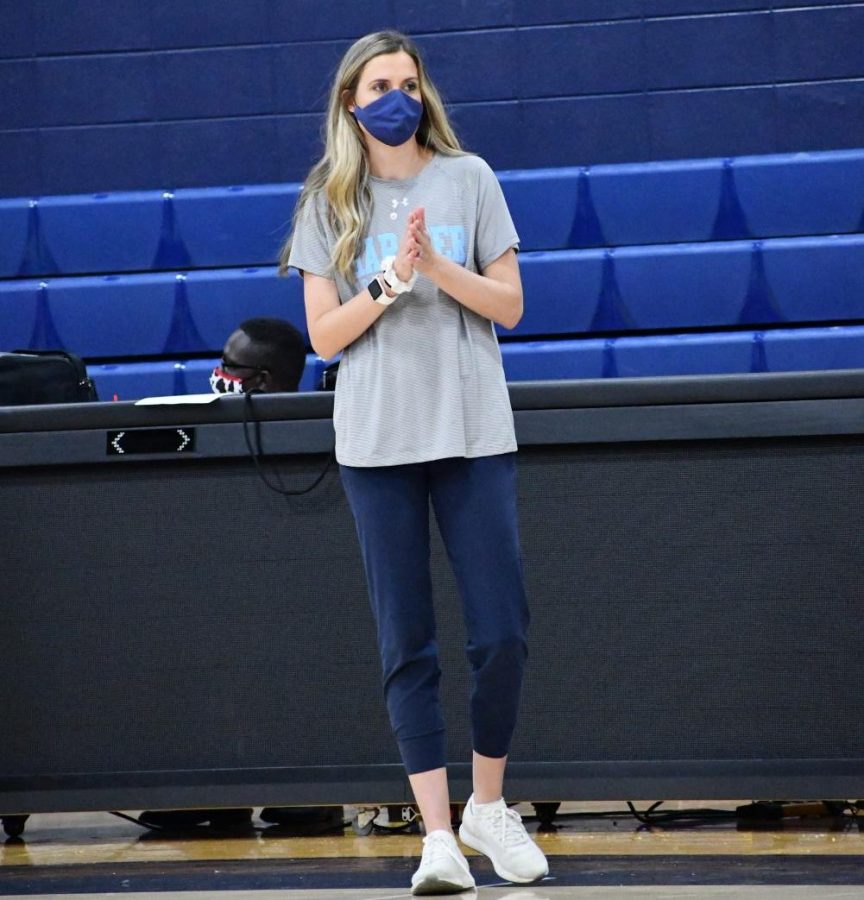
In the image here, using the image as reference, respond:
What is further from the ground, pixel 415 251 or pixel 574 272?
pixel 415 251

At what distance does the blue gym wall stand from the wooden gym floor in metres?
2.43

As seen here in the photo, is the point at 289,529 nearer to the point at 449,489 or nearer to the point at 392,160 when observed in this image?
the point at 449,489

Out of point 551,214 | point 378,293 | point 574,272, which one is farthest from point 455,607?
point 551,214

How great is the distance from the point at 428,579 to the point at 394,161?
0.48 m

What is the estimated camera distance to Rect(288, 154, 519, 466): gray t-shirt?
5.01 feet

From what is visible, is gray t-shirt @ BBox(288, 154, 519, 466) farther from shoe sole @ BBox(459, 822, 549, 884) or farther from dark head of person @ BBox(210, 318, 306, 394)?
dark head of person @ BBox(210, 318, 306, 394)

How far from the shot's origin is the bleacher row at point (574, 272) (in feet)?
11.6

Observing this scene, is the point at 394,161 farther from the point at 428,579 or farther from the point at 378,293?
the point at 428,579

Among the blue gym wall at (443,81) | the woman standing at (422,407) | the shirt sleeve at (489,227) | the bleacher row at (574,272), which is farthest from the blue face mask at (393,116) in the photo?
the blue gym wall at (443,81)

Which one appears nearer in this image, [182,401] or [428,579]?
Result: [428,579]

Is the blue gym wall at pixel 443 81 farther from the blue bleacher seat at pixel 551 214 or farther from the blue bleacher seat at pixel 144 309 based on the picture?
the blue bleacher seat at pixel 144 309

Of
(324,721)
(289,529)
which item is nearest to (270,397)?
(289,529)

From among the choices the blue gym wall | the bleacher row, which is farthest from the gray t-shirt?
the blue gym wall

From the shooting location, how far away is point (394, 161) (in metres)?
1.60
